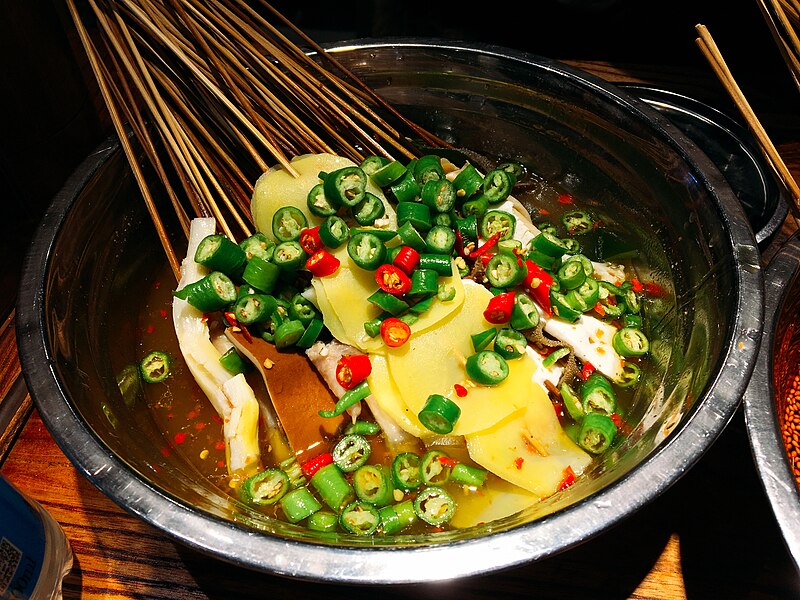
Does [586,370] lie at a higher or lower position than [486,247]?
lower

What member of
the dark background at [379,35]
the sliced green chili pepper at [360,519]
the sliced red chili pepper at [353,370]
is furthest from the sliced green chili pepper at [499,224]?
the dark background at [379,35]

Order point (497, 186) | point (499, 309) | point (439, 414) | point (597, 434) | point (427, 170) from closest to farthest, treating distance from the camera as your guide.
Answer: point (439, 414) < point (597, 434) < point (499, 309) < point (427, 170) < point (497, 186)

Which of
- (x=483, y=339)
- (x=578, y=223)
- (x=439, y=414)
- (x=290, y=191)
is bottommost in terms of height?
(x=439, y=414)

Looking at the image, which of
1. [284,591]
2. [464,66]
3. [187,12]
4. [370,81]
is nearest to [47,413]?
[284,591]

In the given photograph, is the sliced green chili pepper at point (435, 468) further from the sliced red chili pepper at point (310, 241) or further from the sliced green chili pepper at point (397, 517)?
the sliced red chili pepper at point (310, 241)

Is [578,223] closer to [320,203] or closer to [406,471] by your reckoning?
[320,203]

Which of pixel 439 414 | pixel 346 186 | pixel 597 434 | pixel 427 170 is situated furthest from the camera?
pixel 427 170

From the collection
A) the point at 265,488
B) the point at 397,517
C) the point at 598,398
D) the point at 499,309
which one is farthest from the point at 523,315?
the point at 265,488

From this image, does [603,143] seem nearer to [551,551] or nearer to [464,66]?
[464,66]
